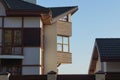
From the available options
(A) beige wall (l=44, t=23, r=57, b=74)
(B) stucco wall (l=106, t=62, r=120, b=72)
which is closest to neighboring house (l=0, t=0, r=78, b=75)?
(A) beige wall (l=44, t=23, r=57, b=74)

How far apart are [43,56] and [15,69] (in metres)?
4.32

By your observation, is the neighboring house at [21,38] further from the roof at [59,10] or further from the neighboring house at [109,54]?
the neighboring house at [109,54]

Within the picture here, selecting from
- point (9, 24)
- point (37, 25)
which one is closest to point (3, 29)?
point (9, 24)

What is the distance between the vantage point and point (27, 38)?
2859cm

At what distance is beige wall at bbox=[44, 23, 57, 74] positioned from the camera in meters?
32.3

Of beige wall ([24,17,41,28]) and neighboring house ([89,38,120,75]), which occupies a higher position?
beige wall ([24,17,41,28])

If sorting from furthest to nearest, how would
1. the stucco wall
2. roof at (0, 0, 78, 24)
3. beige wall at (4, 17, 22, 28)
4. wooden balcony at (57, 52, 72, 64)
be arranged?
wooden balcony at (57, 52, 72, 64)
beige wall at (4, 17, 22, 28)
roof at (0, 0, 78, 24)
the stucco wall

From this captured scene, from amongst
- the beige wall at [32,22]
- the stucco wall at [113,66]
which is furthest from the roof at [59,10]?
the stucco wall at [113,66]

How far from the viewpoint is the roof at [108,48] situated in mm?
23859

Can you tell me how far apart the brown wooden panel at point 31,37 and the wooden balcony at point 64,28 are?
536 centimetres

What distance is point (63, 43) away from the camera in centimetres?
3447

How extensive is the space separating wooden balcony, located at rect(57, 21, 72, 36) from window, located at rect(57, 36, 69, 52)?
46 cm

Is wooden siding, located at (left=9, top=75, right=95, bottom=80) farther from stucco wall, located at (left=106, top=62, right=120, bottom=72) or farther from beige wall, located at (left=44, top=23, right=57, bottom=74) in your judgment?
beige wall, located at (left=44, top=23, right=57, bottom=74)

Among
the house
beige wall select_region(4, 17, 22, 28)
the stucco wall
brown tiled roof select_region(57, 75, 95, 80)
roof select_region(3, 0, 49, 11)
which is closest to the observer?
brown tiled roof select_region(57, 75, 95, 80)
